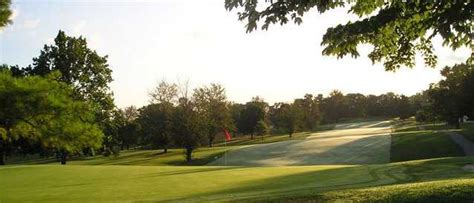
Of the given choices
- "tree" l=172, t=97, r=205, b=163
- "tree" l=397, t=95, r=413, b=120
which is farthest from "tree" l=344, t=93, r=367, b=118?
"tree" l=172, t=97, r=205, b=163

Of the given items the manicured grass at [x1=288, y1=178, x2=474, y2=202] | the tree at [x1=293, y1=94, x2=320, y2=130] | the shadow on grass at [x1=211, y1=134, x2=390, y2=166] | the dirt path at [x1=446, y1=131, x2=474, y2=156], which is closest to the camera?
the manicured grass at [x1=288, y1=178, x2=474, y2=202]

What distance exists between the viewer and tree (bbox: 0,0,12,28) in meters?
10.3

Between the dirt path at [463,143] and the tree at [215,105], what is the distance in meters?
36.6

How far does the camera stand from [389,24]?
1175 centimetres

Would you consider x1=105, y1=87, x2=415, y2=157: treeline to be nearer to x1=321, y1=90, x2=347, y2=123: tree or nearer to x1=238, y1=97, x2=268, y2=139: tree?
x1=238, y1=97, x2=268, y2=139: tree

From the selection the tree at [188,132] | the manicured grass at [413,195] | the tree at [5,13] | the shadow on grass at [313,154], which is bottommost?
the shadow on grass at [313,154]

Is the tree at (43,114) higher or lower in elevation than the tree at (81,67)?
lower

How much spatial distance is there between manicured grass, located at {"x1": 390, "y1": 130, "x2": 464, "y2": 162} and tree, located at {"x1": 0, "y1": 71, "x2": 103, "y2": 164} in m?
41.3

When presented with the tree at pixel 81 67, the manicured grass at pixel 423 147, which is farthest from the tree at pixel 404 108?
the tree at pixel 81 67

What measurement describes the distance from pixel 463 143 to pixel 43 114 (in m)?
50.0

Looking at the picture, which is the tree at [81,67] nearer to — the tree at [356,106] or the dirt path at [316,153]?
the dirt path at [316,153]

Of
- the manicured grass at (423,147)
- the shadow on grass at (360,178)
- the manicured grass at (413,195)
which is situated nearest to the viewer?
the manicured grass at (413,195)

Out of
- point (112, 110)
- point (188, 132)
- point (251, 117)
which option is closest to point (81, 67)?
point (112, 110)

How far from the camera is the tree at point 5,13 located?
33.9ft
